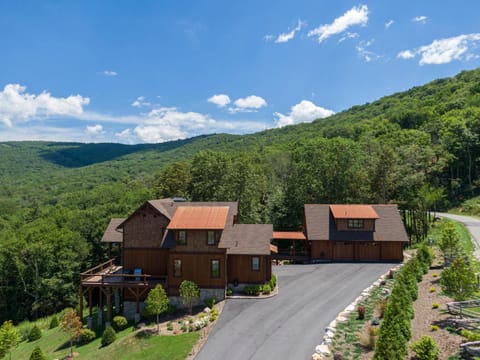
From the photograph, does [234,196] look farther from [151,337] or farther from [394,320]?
[394,320]

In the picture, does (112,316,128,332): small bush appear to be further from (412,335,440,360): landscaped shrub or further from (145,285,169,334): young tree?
(412,335,440,360): landscaped shrub

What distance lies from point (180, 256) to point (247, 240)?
5.81 m

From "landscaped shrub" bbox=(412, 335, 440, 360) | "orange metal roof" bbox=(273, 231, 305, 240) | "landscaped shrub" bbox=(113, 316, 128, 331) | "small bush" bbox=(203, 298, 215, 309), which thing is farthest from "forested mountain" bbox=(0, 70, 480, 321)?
"landscaped shrub" bbox=(412, 335, 440, 360)

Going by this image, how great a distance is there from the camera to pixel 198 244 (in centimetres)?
2434

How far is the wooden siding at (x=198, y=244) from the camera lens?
24.2 meters

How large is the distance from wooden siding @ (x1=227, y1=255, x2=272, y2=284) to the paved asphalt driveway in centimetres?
213

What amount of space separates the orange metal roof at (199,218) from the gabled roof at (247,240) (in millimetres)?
1706

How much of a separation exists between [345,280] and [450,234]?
8.69 m

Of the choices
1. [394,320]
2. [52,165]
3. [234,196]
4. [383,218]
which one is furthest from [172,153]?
[394,320]

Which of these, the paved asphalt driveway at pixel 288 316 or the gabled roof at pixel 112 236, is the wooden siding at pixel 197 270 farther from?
the gabled roof at pixel 112 236

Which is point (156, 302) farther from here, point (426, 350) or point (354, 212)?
point (354, 212)

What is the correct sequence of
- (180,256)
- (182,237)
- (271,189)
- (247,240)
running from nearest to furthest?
(180,256) < (182,237) < (247,240) < (271,189)

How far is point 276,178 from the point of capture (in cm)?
5744

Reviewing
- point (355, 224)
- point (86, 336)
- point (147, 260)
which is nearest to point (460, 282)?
point (355, 224)
